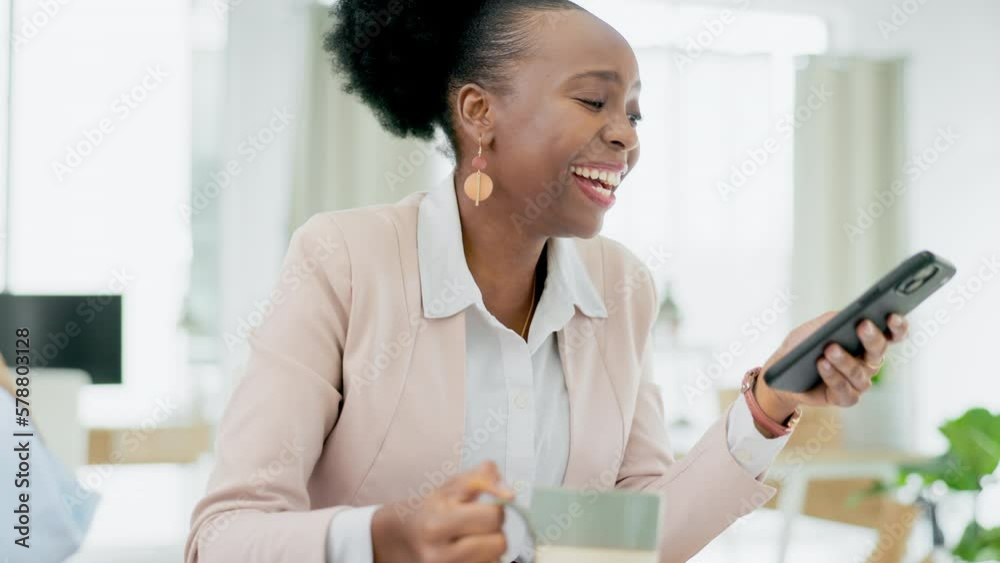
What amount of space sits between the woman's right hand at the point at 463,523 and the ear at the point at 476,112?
0.64 meters

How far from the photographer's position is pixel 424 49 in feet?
4.47

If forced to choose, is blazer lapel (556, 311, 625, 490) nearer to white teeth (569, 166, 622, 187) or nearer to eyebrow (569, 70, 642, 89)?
white teeth (569, 166, 622, 187)

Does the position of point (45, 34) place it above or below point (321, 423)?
Answer: above

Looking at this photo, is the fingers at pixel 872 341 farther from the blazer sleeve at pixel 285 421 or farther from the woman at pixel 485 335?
the blazer sleeve at pixel 285 421

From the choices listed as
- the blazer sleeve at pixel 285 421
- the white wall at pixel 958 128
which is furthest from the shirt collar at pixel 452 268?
the white wall at pixel 958 128

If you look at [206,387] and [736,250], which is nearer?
[206,387]

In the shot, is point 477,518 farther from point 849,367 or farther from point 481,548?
point 849,367

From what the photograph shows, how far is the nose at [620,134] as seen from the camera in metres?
1.18

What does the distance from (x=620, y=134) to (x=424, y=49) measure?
0.35 metres

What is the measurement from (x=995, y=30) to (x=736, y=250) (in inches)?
69.9

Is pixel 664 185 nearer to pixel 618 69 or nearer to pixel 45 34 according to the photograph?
pixel 45 34

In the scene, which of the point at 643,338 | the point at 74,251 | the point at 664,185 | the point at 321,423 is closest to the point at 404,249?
the point at 321,423

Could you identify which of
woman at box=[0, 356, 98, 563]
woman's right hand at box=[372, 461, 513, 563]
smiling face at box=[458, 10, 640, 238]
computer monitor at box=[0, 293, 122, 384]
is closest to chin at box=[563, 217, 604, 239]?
smiling face at box=[458, 10, 640, 238]

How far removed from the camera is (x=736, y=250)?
193 inches
